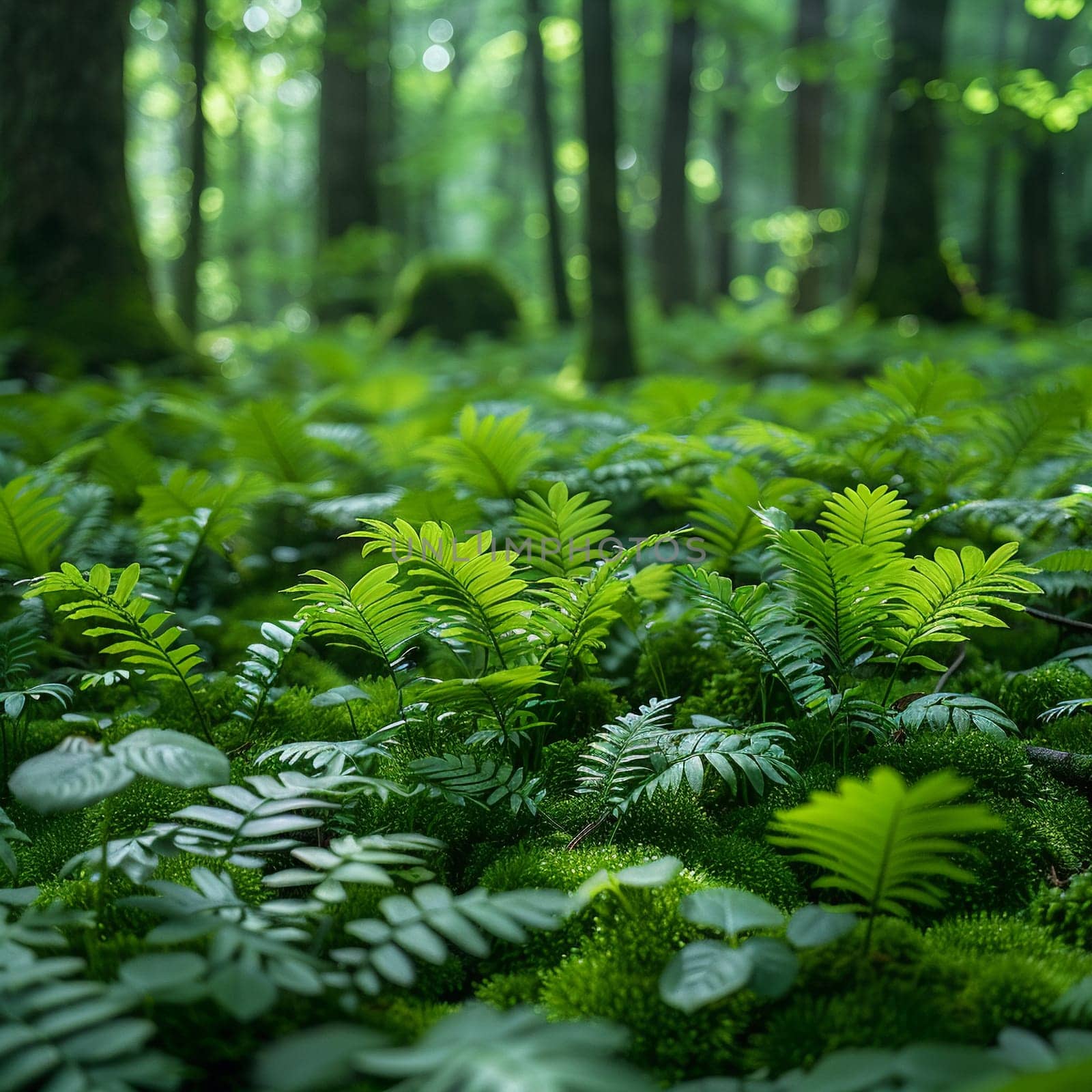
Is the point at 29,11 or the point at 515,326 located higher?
the point at 29,11

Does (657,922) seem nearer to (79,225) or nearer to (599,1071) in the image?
(599,1071)

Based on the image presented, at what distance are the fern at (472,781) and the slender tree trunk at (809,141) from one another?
1201cm

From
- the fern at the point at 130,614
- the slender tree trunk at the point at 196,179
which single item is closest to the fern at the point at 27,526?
the fern at the point at 130,614

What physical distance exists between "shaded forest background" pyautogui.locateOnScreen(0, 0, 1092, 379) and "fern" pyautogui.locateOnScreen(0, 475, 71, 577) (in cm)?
346

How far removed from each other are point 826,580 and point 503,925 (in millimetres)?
1066

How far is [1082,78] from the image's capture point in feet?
16.2

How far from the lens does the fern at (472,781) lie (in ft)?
5.68

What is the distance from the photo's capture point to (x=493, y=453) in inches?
115

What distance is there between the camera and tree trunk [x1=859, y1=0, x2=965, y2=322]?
29.7 feet

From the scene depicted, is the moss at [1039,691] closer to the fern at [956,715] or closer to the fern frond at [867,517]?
the fern at [956,715]

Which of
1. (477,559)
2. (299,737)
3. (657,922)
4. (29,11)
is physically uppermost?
(29,11)

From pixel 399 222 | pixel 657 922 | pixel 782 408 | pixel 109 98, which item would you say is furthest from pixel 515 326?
pixel 657 922

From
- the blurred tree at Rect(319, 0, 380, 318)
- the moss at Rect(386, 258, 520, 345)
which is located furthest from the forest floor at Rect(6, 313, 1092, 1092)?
the blurred tree at Rect(319, 0, 380, 318)

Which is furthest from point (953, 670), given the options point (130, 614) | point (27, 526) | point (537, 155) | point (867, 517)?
point (537, 155)
